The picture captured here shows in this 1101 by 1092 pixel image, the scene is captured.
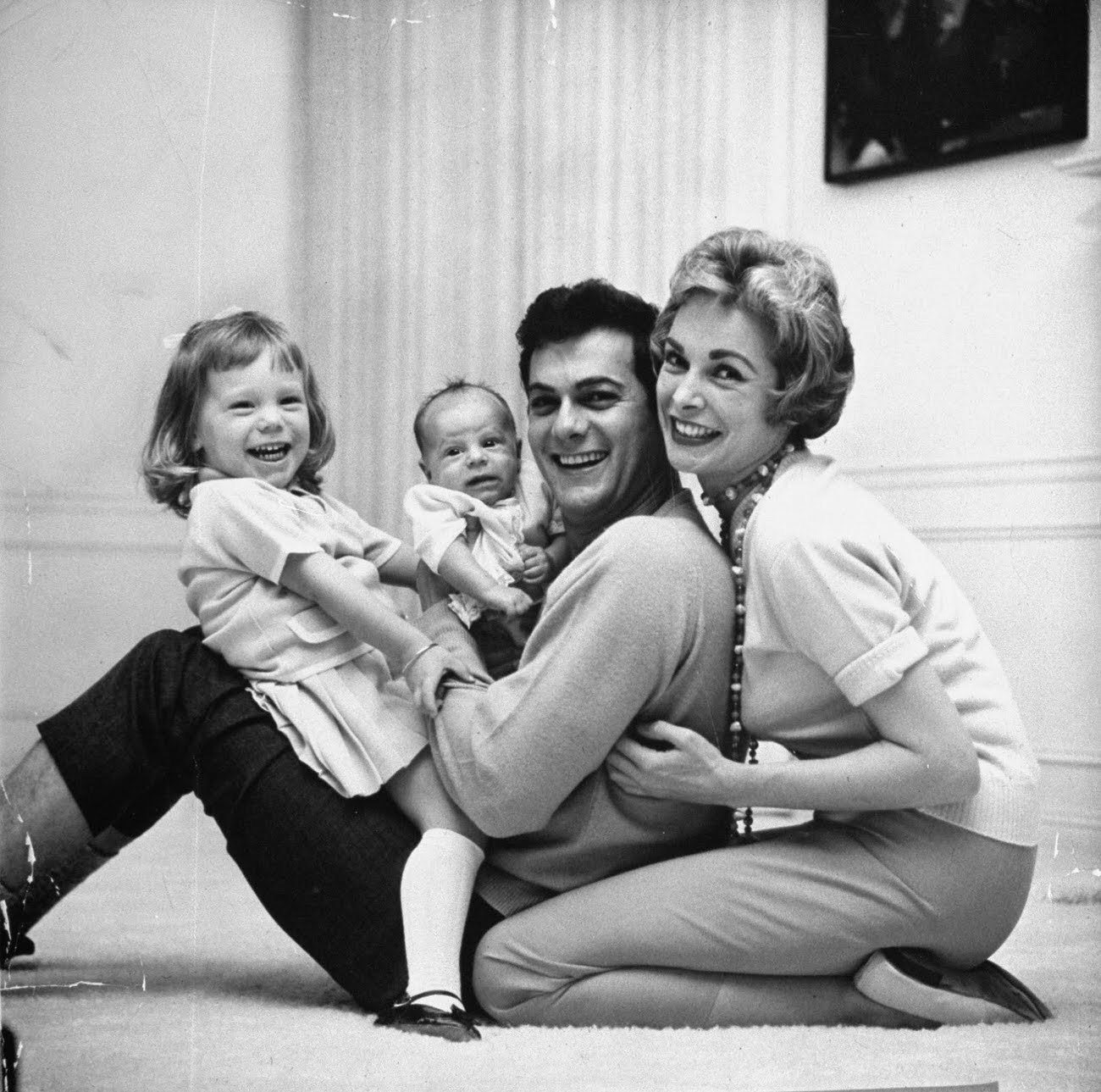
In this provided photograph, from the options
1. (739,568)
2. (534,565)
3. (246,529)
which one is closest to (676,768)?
(739,568)

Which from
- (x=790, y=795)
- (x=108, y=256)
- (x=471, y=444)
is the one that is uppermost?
(x=108, y=256)

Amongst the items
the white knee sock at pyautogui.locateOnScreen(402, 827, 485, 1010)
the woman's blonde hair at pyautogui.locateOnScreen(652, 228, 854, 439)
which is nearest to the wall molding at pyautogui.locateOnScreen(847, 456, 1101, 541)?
the woman's blonde hair at pyautogui.locateOnScreen(652, 228, 854, 439)

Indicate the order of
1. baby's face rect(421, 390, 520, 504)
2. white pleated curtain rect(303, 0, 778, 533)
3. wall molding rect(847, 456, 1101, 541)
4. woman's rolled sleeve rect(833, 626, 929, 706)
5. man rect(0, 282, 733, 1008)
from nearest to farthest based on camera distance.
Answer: woman's rolled sleeve rect(833, 626, 929, 706) → man rect(0, 282, 733, 1008) → baby's face rect(421, 390, 520, 504) → white pleated curtain rect(303, 0, 778, 533) → wall molding rect(847, 456, 1101, 541)

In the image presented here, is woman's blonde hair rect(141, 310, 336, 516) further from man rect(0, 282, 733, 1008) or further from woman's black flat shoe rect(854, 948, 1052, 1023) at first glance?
woman's black flat shoe rect(854, 948, 1052, 1023)

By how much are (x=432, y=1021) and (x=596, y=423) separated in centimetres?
79

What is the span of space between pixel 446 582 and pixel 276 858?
0.48m

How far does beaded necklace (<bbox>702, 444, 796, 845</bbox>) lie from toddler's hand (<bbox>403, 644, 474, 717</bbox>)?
34cm

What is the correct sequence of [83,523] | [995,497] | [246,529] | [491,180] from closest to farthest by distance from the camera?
[246,529]
[83,523]
[491,180]
[995,497]

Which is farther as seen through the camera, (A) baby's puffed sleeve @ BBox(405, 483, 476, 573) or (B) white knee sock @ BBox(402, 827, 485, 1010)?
(A) baby's puffed sleeve @ BBox(405, 483, 476, 573)

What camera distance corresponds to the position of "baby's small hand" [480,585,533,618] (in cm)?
189

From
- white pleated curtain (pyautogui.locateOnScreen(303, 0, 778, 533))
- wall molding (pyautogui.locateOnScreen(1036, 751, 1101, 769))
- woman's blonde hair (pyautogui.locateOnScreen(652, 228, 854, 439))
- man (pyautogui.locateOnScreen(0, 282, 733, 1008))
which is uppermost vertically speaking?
white pleated curtain (pyautogui.locateOnScreen(303, 0, 778, 533))

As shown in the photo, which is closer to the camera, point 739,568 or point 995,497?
point 739,568

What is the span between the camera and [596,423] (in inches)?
74.7

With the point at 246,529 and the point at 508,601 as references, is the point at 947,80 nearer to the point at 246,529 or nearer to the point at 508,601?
the point at 508,601
